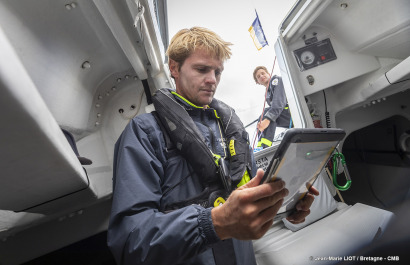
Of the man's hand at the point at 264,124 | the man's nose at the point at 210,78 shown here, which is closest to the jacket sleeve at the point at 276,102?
the man's hand at the point at 264,124

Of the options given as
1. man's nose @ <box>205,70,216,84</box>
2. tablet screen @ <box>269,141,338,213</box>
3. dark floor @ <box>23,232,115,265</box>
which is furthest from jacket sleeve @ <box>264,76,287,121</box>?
dark floor @ <box>23,232,115,265</box>

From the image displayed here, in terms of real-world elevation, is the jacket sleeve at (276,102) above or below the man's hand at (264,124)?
above

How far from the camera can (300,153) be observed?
645mm

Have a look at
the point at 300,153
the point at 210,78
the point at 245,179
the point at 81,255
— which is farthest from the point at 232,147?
the point at 81,255

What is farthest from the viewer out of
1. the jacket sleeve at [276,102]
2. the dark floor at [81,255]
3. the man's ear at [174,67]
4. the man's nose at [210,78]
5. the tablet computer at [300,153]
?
the jacket sleeve at [276,102]

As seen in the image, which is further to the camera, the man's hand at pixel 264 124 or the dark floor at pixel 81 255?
the man's hand at pixel 264 124

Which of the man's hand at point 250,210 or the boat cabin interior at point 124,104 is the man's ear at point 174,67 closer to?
the boat cabin interior at point 124,104

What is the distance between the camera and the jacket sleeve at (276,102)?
11.6ft

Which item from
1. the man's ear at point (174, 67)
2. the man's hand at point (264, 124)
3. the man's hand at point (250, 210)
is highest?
the man's ear at point (174, 67)

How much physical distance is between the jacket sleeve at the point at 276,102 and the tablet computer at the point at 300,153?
287 cm

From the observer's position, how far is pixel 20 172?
1.70ft

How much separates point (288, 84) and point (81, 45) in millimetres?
2105

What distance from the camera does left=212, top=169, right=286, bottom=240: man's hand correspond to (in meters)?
0.57

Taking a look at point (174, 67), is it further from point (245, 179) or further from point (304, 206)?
point (304, 206)
